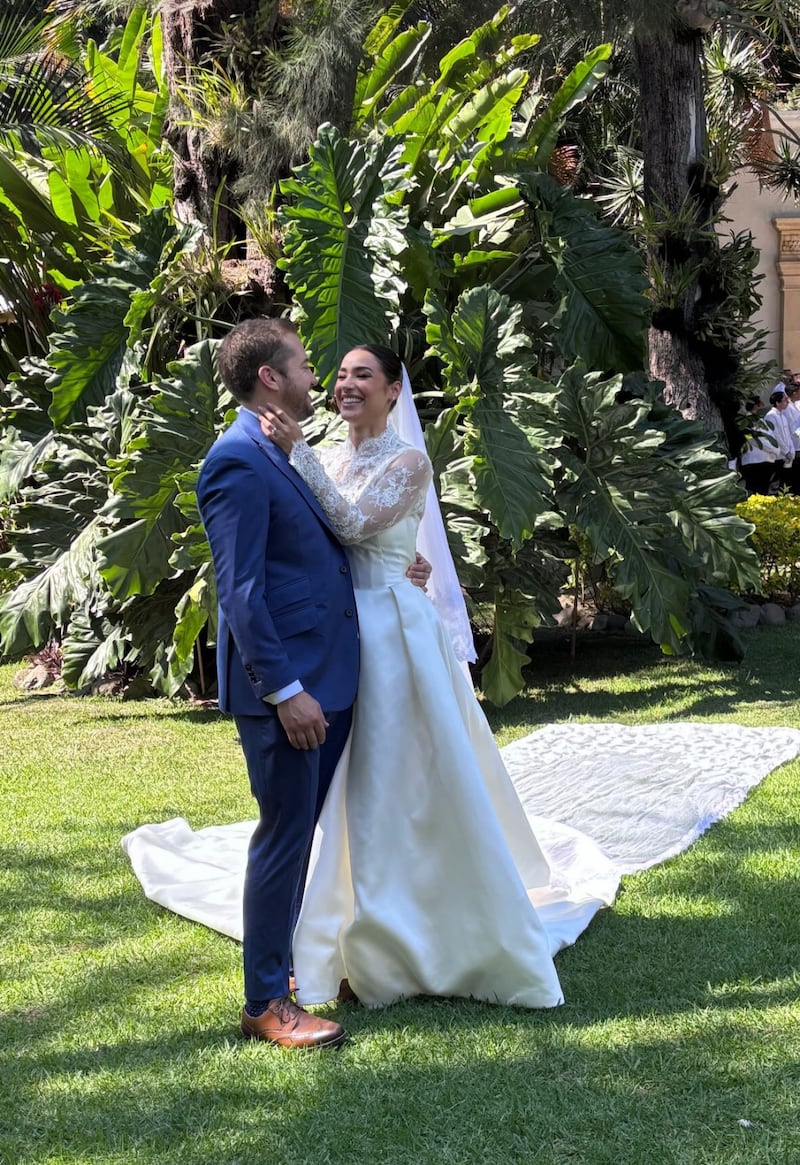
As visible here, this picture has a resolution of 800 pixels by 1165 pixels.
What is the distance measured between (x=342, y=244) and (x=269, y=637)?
439cm

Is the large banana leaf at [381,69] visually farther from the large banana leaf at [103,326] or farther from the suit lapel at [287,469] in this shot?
the suit lapel at [287,469]

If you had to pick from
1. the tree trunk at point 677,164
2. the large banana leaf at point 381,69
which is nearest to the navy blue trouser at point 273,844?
the large banana leaf at point 381,69

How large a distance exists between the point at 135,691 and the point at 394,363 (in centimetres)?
558

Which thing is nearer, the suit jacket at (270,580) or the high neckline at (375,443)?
the suit jacket at (270,580)

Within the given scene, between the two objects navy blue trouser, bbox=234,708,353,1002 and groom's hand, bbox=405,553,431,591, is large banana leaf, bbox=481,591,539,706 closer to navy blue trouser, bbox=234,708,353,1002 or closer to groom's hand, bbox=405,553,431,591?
groom's hand, bbox=405,553,431,591

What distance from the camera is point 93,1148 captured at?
9.90 feet

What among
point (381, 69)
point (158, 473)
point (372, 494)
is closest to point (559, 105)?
point (381, 69)

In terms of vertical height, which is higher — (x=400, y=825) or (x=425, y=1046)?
(x=400, y=825)

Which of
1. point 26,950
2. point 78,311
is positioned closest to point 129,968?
point 26,950

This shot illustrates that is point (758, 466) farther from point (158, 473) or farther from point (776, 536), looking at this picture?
point (158, 473)

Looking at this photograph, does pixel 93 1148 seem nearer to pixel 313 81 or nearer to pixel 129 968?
pixel 129 968

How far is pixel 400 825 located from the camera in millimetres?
3875

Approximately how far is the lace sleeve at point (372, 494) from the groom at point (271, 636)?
0.06m

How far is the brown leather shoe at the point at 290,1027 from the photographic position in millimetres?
3486
